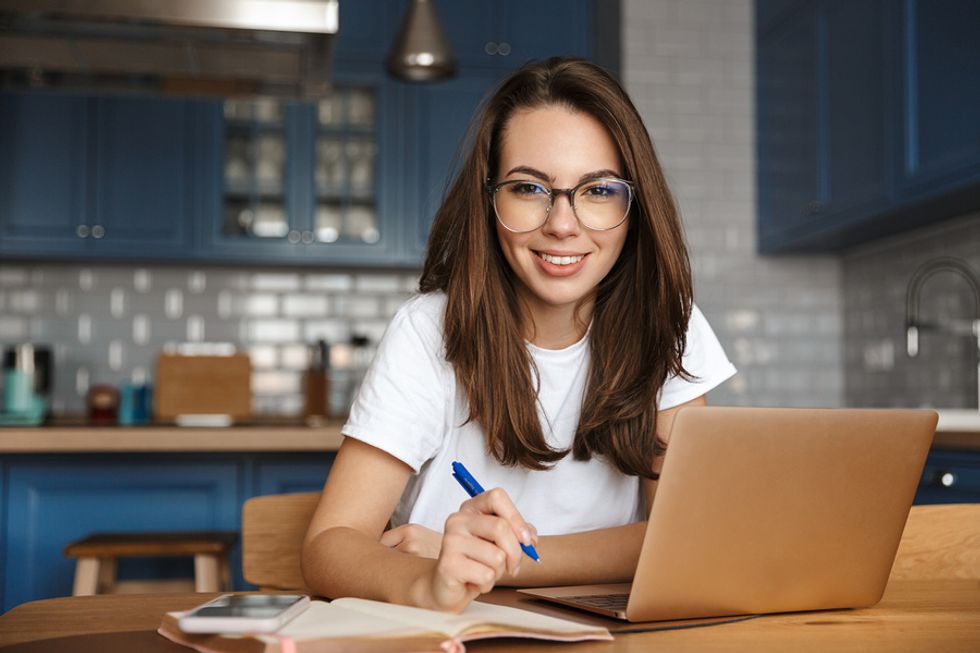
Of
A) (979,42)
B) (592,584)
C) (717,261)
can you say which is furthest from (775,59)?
(592,584)

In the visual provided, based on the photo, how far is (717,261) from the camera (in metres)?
4.36

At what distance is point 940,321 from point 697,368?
93.0 inches

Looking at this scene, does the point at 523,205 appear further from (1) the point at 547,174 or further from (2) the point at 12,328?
(2) the point at 12,328

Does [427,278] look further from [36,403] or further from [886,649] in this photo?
[36,403]

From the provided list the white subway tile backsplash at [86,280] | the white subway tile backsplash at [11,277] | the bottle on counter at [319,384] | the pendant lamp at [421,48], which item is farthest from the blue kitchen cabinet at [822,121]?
the white subway tile backsplash at [11,277]

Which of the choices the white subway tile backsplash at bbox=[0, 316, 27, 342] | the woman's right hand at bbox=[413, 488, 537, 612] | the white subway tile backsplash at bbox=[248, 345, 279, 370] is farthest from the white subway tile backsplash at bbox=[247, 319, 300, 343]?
the woman's right hand at bbox=[413, 488, 537, 612]

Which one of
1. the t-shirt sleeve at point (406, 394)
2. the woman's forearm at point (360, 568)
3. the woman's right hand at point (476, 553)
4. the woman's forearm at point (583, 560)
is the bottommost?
the woman's forearm at point (583, 560)

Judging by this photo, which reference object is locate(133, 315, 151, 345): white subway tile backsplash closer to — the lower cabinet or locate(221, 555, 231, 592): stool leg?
the lower cabinet

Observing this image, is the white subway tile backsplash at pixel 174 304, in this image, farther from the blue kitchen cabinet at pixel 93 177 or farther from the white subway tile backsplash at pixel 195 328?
the blue kitchen cabinet at pixel 93 177

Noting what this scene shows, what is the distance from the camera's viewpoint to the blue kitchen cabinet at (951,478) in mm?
2424

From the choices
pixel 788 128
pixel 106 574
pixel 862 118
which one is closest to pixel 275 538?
pixel 106 574

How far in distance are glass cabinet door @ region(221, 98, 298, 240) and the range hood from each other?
805mm

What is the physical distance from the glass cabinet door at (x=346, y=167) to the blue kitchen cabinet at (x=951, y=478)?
2.38 meters

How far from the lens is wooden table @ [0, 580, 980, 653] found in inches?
30.6
